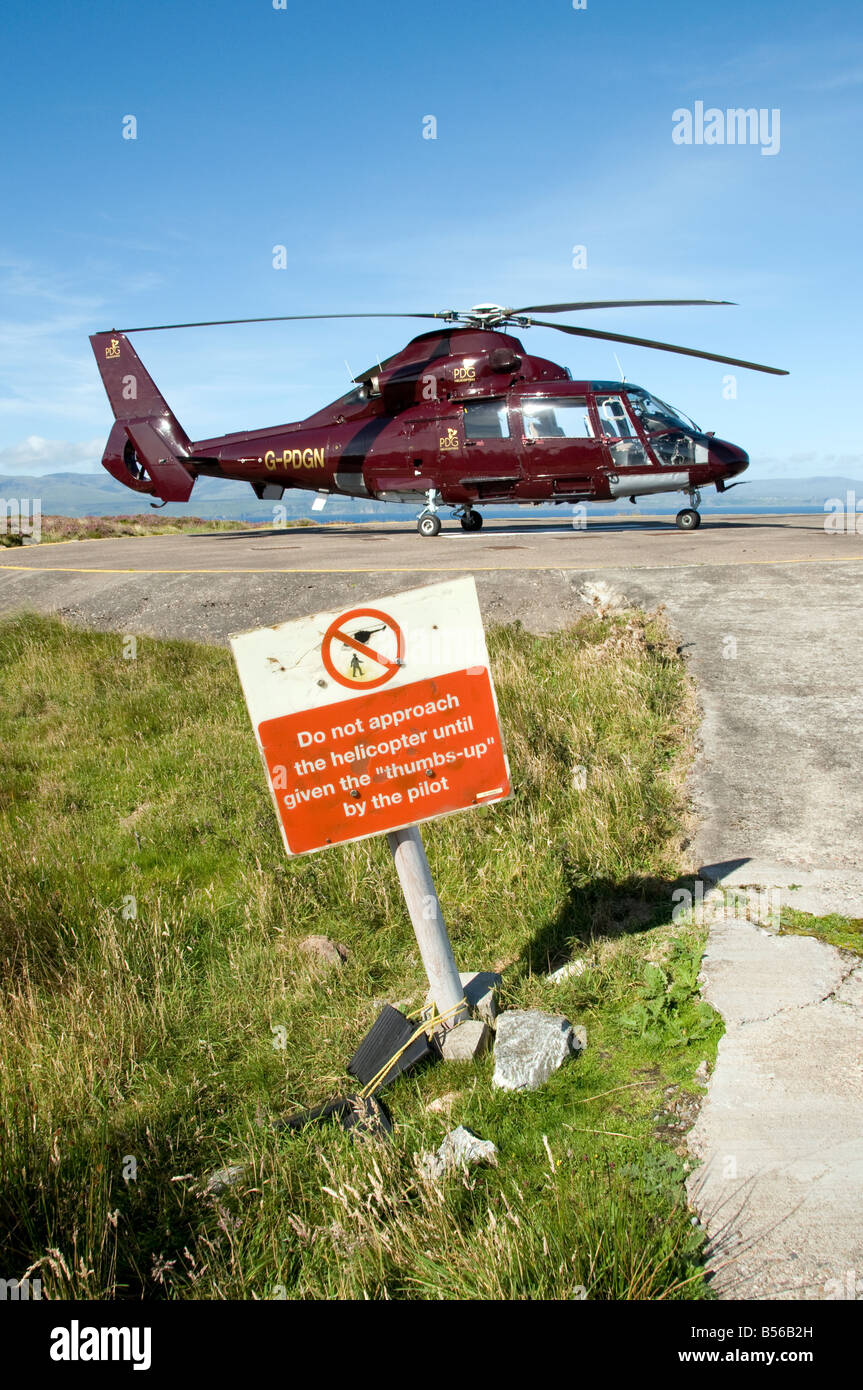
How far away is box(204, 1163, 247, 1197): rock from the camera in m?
3.26

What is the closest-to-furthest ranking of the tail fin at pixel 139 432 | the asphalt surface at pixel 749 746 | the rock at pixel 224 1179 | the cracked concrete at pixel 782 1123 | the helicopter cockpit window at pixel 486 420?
the cracked concrete at pixel 782 1123, the asphalt surface at pixel 749 746, the rock at pixel 224 1179, the helicopter cockpit window at pixel 486 420, the tail fin at pixel 139 432

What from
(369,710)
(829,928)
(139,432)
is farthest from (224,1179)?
(139,432)

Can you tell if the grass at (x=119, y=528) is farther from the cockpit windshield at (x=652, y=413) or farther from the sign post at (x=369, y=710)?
the sign post at (x=369, y=710)

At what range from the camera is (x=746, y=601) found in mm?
9297

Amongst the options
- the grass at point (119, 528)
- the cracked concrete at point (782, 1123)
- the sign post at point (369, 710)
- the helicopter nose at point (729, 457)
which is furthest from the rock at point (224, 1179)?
the grass at point (119, 528)

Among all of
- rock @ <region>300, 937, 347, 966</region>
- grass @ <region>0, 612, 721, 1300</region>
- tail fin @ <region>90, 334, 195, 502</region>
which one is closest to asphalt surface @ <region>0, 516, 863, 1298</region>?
grass @ <region>0, 612, 721, 1300</region>

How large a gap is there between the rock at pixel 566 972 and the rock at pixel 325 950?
1272mm

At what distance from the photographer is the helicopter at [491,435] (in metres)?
16.2

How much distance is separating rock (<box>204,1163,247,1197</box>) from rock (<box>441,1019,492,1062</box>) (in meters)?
0.94

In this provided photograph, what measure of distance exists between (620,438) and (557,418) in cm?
121

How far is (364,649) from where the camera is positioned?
141 inches

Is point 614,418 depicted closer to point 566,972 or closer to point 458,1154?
point 566,972

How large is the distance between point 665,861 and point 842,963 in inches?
50.2

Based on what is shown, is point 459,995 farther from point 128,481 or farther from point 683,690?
point 128,481
